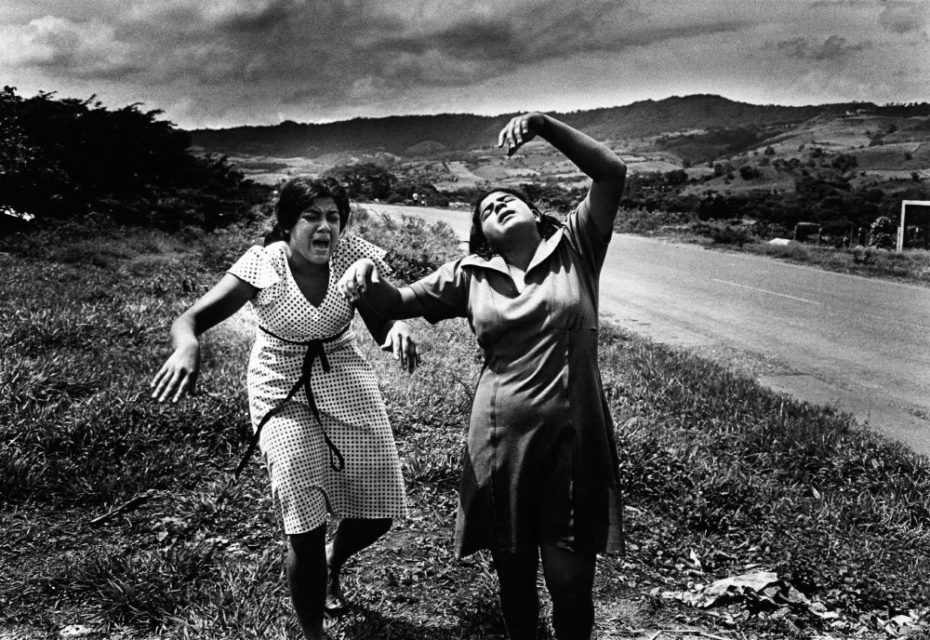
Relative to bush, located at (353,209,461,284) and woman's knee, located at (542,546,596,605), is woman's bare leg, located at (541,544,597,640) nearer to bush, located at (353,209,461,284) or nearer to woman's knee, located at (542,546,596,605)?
woman's knee, located at (542,546,596,605)

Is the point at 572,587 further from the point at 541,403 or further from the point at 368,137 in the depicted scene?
the point at 368,137

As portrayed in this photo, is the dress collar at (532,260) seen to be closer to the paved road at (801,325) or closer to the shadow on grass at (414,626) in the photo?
the shadow on grass at (414,626)

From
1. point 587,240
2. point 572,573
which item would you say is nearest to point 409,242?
point 587,240

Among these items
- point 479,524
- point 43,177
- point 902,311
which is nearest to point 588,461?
point 479,524

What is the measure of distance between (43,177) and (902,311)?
14396mm

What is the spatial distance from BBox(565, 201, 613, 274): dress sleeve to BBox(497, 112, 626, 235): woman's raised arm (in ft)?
0.08

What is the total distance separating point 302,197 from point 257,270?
0.32 meters

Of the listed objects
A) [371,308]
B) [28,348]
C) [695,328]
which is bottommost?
[695,328]

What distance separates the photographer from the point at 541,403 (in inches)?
98.4

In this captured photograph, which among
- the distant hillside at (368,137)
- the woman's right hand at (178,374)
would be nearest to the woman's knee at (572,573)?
the woman's right hand at (178,374)

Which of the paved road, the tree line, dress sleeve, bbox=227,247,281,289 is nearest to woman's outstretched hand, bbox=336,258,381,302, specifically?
dress sleeve, bbox=227,247,281,289

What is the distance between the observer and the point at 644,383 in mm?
6660

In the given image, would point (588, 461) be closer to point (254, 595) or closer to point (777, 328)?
point (254, 595)

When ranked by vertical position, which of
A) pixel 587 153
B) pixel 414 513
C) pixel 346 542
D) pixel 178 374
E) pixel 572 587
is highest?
pixel 587 153
